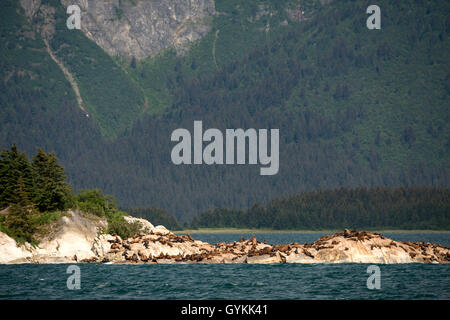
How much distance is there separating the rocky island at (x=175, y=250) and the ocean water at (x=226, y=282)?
3.20m

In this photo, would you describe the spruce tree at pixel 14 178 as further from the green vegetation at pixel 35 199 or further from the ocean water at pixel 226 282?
the ocean water at pixel 226 282

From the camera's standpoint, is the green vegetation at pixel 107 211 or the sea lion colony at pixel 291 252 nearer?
the sea lion colony at pixel 291 252

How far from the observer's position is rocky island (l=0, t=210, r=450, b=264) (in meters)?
82.7

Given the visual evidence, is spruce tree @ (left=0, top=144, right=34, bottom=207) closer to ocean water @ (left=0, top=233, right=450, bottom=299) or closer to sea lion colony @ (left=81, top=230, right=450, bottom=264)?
sea lion colony @ (left=81, top=230, right=450, bottom=264)

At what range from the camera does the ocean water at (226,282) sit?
60688 mm

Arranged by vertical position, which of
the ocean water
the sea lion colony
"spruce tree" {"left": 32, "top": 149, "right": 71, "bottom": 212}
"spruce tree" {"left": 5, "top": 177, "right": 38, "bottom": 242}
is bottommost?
the ocean water

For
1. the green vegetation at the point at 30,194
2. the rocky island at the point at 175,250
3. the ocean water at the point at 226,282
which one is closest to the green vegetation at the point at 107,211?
the rocky island at the point at 175,250

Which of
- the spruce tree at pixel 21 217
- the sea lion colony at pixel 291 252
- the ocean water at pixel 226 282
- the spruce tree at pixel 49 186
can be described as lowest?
the ocean water at pixel 226 282

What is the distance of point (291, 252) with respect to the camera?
8444 cm

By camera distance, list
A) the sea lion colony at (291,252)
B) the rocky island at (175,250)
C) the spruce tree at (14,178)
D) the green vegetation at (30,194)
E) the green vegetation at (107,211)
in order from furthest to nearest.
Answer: the green vegetation at (107,211) → the spruce tree at (14,178) → the green vegetation at (30,194) → the rocky island at (175,250) → the sea lion colony at (291,252)

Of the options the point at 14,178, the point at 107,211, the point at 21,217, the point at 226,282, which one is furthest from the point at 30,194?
the point at 226,282

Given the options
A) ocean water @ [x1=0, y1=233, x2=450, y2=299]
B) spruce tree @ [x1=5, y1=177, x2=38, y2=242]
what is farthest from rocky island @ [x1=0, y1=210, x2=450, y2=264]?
ocean water @ [x1=0, y1=233, x2=450, y2=299]

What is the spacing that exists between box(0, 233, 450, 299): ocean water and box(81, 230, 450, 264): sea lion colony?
3036 mm
